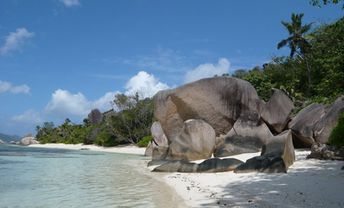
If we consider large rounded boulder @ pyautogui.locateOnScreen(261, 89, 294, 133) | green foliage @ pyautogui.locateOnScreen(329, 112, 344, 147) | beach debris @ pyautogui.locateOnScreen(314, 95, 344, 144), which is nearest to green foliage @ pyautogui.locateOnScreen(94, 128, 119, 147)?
large rounded boulder @ pyautogui.locateOnScreen(261, 89, 294, 133)

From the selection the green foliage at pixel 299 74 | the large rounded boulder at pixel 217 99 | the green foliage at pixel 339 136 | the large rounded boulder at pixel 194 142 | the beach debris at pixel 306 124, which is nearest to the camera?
the green foliage at pixel 339 136

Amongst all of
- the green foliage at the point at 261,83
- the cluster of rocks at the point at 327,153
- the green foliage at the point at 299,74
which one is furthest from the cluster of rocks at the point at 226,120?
the green foliage at the point at 261,83

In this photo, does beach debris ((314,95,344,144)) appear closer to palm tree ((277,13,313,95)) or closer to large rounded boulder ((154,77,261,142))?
large rounded boulder ((154,77,261,142))

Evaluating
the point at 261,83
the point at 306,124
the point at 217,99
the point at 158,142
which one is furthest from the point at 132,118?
the point at 306,124

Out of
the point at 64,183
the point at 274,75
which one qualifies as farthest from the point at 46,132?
the point at 64,183

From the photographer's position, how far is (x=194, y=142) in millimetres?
20328

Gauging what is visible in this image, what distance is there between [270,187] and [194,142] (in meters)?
10.6

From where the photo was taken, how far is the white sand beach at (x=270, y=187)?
8211 millimetres

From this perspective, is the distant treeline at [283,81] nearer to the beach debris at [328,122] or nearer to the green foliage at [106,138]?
the green foliage at [106,138]

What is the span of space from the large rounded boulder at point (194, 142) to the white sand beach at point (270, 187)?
244 inches

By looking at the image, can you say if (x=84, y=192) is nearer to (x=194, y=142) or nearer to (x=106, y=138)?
(x=194, y=142)

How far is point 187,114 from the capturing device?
23.8 metres

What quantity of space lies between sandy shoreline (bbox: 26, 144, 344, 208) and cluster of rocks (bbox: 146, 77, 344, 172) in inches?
181

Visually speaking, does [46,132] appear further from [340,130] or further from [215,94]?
[340,130]
